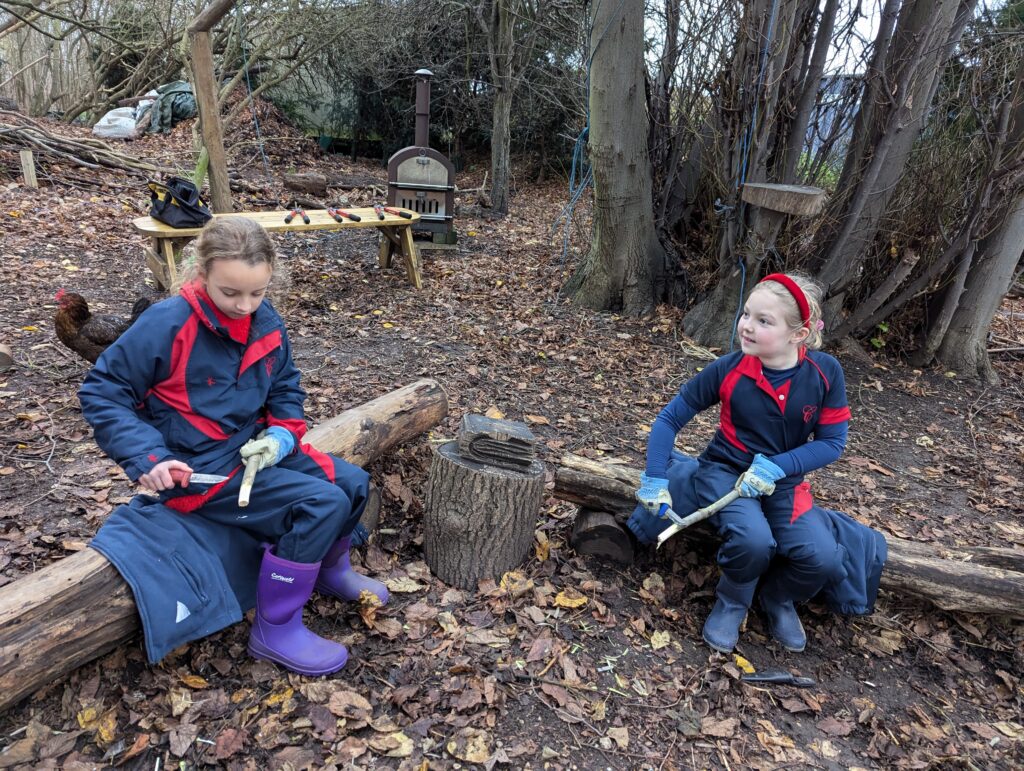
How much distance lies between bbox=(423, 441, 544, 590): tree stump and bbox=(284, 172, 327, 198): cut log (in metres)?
8.81

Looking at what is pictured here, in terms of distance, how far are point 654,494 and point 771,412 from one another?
0.56m

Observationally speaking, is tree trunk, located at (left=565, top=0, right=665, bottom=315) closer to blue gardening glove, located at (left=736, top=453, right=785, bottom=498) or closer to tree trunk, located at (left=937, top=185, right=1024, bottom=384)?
tree trunk, located at (left=937, top=185, right=1024, bottom=384)

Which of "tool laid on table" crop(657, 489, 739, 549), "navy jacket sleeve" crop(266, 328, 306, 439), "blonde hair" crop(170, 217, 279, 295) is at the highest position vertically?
"blonde hair" crop(170, 217, 279, 295)

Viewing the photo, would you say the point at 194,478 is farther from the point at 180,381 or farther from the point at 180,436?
the point at 180,381

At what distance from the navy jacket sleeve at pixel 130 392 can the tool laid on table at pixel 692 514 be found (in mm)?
1826

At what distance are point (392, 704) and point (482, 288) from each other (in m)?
5.20

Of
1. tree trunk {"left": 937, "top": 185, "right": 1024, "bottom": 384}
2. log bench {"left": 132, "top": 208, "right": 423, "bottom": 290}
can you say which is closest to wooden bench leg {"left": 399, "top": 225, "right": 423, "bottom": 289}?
log bench {"left": 132, "top": 208, "right": 423, "bottom": 290}

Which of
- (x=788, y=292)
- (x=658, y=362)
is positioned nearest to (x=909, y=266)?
(x=658, y=362)

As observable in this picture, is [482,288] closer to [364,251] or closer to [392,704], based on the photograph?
[364,251]

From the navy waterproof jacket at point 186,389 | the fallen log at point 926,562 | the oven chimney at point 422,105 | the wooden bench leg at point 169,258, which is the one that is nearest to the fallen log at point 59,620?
the navy waterproof jacket at point 186,389

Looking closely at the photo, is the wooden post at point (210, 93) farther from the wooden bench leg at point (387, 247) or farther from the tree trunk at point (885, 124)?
the tree trunk at point (885, 124)

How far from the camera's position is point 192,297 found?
216cm

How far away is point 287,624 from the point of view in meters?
2.27

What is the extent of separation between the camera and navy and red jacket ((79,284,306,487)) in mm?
1996
